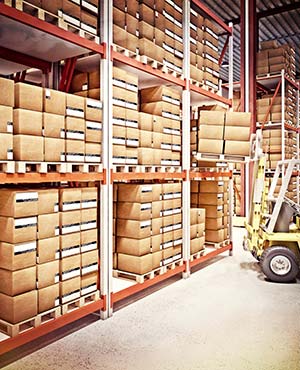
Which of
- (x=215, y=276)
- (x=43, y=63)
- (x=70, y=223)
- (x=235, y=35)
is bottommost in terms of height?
(x=215, y=276)

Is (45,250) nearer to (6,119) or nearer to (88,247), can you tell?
(88,247)

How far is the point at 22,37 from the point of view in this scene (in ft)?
13.9

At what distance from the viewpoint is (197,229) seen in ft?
22.4

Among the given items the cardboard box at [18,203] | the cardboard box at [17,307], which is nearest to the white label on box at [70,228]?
the cardboard box at [18,203]

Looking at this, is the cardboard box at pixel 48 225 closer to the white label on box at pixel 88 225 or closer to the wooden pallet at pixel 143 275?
the white label on box at pixel 88 225

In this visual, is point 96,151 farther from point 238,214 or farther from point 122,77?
point 238,214

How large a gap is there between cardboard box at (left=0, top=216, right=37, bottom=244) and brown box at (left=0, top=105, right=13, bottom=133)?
839 millimetres

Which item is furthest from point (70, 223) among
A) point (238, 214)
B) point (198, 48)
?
point (238, 214)

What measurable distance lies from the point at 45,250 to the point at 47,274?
25 cm

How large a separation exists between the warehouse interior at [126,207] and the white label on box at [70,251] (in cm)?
1

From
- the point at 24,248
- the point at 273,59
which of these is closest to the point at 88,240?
the point at 24,248

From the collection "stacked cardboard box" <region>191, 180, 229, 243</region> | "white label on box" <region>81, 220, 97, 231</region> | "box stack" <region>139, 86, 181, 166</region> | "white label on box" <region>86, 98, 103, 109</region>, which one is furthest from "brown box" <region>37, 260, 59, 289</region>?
"stacked cardboard box" <region>191, 180, 229, 243</region>

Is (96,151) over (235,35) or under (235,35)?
under

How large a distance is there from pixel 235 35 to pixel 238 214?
827cm
